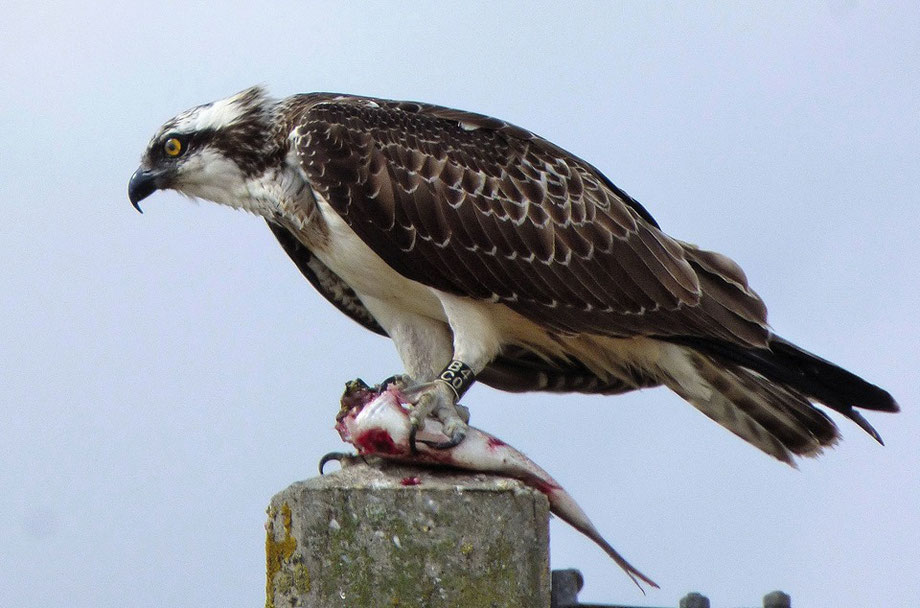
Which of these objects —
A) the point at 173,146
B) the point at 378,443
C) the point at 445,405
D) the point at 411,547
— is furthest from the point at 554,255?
the point at 411,547

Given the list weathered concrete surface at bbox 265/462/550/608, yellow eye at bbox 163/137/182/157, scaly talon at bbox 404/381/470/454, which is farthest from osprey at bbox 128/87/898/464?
weathered concrete surface at bbox 265/462/550/608

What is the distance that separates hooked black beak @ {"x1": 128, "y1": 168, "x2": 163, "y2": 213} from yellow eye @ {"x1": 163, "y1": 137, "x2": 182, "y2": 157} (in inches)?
4.6

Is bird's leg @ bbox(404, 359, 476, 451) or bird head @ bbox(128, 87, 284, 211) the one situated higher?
A: bird head @ bbox(128, 87, 284, 211)

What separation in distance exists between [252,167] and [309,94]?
1.94 feet

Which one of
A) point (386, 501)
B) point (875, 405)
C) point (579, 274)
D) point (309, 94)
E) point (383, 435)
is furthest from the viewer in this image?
point (309, 94)

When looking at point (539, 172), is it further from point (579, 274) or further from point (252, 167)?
point (252, 167)

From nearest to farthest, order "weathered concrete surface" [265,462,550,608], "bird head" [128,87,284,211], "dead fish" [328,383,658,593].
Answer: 1. "weathered concrete surface" [265,462,550,608]
2. "dead fish" [328,383,658,593]
3. "bird head" [128,87,284,211]

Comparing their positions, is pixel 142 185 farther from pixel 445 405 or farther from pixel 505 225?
pixel 445 405

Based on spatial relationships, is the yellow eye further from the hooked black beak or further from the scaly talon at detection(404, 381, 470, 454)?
the scaly talon at detection(404, 381, 470, 454)

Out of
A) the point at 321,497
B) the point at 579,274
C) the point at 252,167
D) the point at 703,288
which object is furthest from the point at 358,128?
the point at 321,497

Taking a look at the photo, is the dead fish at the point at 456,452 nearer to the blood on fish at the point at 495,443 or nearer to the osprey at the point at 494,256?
the blood on fish at the point at 495,443

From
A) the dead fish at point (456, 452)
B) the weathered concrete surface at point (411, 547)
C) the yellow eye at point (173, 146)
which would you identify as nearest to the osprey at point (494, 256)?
the yellow eye at point (173, 146)

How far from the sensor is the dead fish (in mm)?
4732

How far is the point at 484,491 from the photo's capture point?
173 inches
